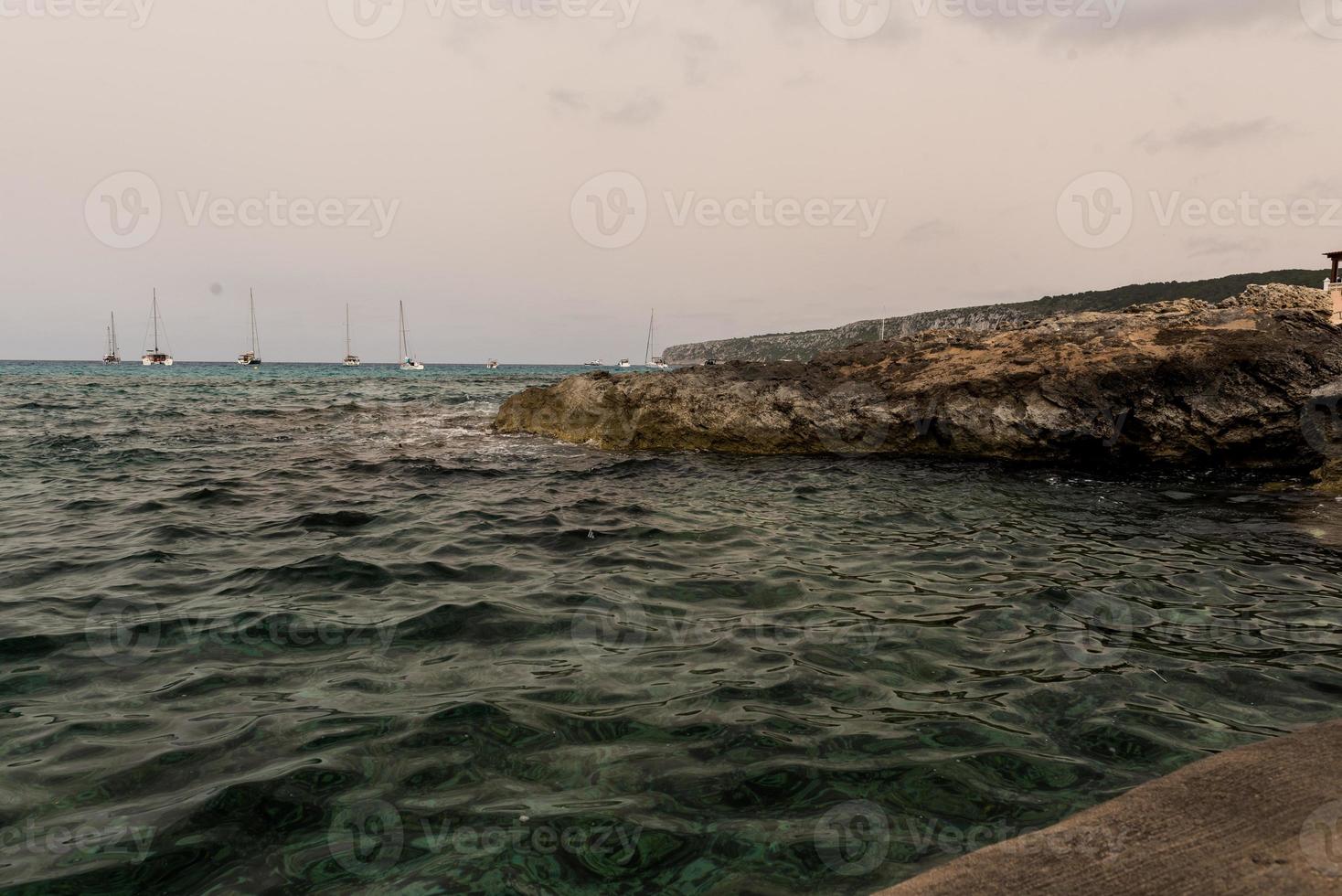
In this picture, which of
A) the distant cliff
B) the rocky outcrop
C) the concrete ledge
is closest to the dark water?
the concrete ledge

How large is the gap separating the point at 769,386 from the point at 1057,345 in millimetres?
6099

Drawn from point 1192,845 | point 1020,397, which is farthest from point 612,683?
point 1020,397

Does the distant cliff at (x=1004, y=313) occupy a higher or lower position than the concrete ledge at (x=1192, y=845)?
higher

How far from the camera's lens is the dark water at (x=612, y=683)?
8.48 feet

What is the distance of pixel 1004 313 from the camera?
275ft

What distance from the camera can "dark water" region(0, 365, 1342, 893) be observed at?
259cm

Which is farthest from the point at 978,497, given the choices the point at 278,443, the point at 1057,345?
the point at 278,443

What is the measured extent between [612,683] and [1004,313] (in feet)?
307

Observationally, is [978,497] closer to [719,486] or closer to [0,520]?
[719,486]

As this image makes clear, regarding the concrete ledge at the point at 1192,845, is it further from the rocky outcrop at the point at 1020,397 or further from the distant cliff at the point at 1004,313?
the distant cliff at the point at 1004,313

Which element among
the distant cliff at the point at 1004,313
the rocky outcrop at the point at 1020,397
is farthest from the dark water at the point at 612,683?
the distant cliff at the point at 1004,313

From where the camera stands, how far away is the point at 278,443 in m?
15.5

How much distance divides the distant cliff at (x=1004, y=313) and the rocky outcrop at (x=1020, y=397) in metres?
12.5

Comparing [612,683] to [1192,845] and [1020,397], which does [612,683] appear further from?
[1020,397]
